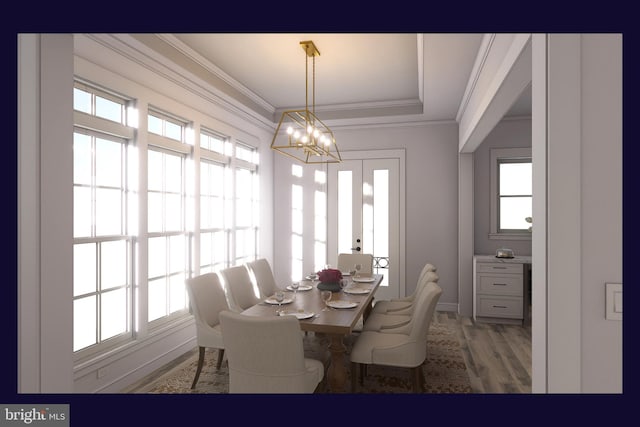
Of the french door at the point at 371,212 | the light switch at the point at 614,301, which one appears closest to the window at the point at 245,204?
the french door at the point at 371,212

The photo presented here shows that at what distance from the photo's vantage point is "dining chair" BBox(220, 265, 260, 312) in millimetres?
3650

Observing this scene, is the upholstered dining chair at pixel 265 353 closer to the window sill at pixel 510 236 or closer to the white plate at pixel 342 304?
the white plate at pixel 342 304

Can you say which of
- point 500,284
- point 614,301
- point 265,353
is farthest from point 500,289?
point 614,301

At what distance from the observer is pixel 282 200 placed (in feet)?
20.3

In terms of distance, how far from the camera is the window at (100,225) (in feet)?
9.25

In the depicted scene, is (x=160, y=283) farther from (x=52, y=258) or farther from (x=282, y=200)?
(x=282, y=200)

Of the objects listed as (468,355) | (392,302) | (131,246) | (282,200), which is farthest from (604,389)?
(282,200)

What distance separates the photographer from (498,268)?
488 cm

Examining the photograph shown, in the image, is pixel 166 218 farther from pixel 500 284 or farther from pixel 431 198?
pixel 500 284

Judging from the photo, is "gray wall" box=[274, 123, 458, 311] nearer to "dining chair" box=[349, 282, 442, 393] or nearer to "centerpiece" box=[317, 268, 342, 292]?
"centerpiece" box=[317, 268, 342, 292]

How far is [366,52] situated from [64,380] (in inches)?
142

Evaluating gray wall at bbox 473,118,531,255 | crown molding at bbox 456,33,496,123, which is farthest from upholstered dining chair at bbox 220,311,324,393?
gray wall at bbox 473,118,531,255
